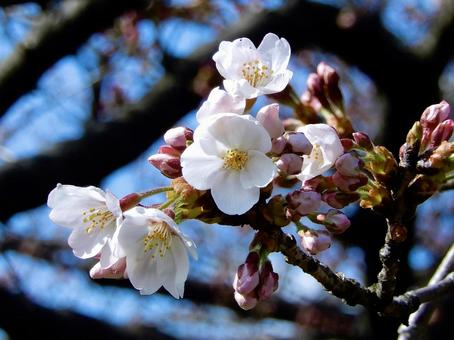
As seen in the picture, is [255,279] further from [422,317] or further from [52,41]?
[52,41]

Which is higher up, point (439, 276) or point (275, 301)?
point (439, 276)

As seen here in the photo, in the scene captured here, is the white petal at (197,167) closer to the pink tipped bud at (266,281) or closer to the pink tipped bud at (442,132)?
the pink tipped bud at (266,281)

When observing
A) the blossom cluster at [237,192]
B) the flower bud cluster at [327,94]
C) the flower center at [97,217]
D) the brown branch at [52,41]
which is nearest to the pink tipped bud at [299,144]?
the blossom cluster at [237,192]

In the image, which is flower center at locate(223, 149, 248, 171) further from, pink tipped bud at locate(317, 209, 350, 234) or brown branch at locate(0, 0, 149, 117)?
brown branch at locate(0, 0, 149, 117)

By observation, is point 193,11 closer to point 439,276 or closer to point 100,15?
point 100,15

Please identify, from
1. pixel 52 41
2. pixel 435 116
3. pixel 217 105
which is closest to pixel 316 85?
pixel 435 116

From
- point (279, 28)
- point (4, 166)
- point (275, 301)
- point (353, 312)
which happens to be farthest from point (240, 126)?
point (353, 312)
